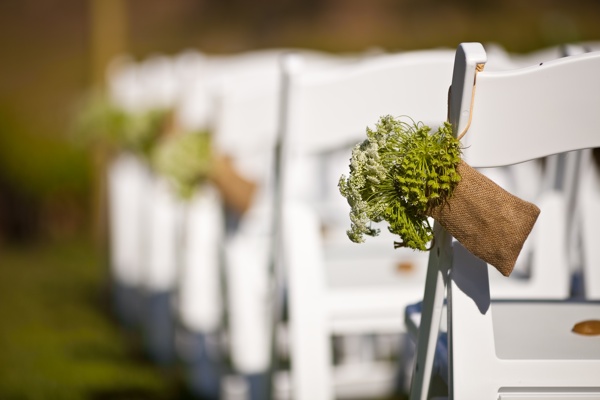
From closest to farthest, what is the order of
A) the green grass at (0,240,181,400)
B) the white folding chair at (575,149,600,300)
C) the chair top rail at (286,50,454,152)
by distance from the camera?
the chair top rail at (286,50,454,152) → the white folding chair at (575,149,600,300) → the green grass at (0,240,181,400)

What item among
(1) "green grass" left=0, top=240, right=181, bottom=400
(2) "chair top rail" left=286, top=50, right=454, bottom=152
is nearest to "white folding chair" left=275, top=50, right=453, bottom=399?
(2) "chair top rail" left=286, top=50, right=454, bottom=152

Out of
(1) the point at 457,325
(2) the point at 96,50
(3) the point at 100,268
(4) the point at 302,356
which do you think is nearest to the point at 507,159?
(1) the point at 457,325

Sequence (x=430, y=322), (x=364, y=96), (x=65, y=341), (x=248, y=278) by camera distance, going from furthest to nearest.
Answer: (x=65, y=341) → (x=248, y=278) → (x=364, y=96) → (x=430, y=322)

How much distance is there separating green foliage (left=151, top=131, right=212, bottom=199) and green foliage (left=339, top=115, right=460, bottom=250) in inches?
70.8

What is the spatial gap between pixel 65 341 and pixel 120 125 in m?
1.18

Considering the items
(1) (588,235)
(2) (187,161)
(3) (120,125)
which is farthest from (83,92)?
(1) (588,235)

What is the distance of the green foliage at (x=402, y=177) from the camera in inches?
52.9

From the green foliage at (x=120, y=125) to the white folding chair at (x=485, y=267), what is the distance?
9.34 ft

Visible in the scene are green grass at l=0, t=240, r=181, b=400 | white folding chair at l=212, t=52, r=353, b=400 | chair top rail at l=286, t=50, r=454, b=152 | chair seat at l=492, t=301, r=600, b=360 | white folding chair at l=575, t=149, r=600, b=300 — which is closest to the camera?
chair seat at l=492, t=301, r=600, b=360

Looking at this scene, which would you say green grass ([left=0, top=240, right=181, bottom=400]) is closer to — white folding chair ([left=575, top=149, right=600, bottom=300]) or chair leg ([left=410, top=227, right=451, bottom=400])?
white folding chair ([left=575, top=149, right=600, bottom=300])

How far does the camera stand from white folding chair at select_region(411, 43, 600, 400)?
1.34 m

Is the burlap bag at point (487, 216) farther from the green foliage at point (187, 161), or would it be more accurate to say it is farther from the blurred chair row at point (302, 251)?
the green foliage at point (187, 161)

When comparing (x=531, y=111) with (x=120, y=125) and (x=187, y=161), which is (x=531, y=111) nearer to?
(x=187, y=161)

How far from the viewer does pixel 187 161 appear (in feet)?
10.5
